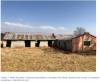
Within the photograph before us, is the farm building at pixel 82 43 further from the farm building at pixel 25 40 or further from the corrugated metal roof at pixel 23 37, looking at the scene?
the corrugated metal roof at pixel 23 37

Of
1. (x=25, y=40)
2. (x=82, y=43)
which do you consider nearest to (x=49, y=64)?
(x=82, y=43)

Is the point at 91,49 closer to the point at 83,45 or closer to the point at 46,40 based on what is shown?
the point at 83,45

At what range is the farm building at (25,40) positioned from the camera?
64.5 ft

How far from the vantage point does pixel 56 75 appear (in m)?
3.17

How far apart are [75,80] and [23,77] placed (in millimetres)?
902

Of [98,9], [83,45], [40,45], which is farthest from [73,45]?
[98,9]

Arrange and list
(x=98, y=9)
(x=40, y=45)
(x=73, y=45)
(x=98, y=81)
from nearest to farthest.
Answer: (x=98, y=81)
(x=98, y=9)
(x=73, y=45)
(x=40, y=45)

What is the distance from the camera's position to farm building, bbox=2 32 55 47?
19.7m

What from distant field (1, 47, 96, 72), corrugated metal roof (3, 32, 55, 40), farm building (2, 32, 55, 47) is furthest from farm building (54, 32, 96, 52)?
corrugated metal roof (3, 32, 55, 40)

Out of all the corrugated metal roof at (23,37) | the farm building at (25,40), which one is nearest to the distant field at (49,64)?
the farm building at (25,40)

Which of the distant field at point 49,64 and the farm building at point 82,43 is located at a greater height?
the farm building at point 82,43

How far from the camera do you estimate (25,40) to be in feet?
66.1

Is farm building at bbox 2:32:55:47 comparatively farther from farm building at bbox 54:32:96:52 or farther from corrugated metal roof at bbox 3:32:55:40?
farm building at bbox 54:32:96:52

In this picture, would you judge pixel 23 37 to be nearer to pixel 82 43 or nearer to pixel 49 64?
pixel 82 43
